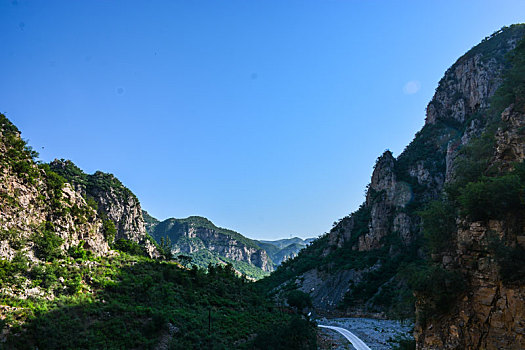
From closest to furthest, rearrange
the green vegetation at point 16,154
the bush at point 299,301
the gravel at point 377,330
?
the green vegetation at point 16,154 → the gravel at point 377,330 → the bush at point 299,301

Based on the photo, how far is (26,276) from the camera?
22.1 metres

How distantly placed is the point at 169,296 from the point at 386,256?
5953 centimetres

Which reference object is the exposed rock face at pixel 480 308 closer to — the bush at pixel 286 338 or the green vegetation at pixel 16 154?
the bush at pixel 286 338

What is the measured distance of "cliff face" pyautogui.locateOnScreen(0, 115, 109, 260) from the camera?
78.3 ft

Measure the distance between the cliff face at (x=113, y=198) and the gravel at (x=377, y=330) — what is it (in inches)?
1929

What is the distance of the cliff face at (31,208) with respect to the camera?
2386 cm

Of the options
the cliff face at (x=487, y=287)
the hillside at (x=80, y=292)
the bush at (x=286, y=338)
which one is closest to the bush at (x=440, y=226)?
the cliff face at (x=487, y=287)

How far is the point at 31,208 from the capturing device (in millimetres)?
26984

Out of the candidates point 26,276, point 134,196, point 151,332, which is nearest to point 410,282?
point 151,332

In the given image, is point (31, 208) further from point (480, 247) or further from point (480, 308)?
point (480, 247)

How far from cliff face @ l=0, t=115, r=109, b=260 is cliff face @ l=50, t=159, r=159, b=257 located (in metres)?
44.5

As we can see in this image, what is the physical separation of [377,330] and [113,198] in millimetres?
73133

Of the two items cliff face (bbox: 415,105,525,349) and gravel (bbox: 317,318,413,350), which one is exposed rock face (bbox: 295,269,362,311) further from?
cliff face (bbox: 415,105,525,349)

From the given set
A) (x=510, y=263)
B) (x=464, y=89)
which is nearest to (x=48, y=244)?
(x=510, y=263)
